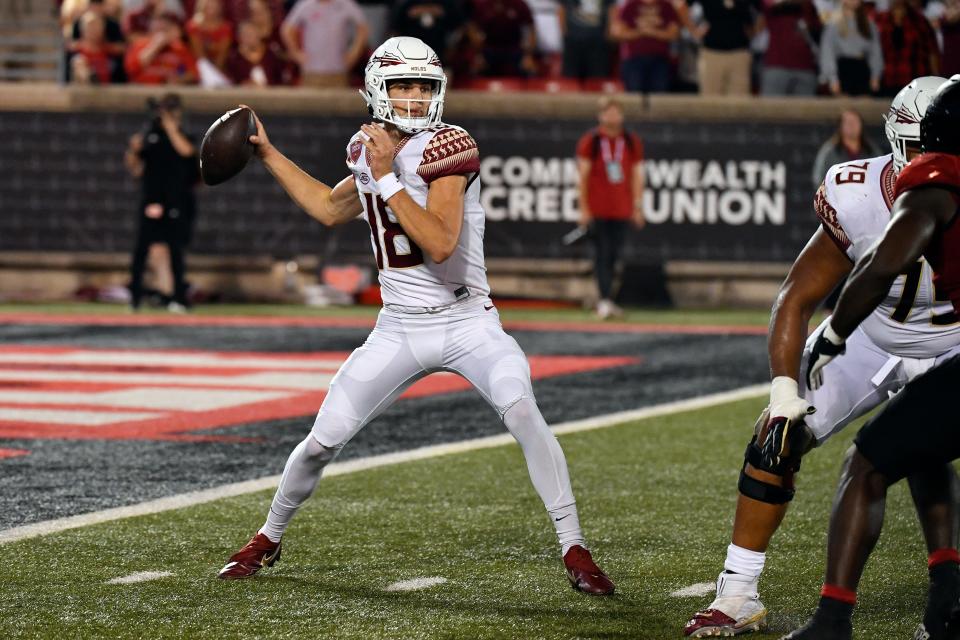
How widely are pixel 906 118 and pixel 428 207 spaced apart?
1474 mm

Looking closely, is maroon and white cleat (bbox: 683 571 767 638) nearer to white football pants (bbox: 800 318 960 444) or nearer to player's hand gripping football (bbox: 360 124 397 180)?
white football pants (bbox: 800 318 960 444)

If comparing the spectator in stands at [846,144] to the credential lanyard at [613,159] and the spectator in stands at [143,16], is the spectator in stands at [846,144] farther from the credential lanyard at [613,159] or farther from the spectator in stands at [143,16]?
the spectator in stands at [143,16]

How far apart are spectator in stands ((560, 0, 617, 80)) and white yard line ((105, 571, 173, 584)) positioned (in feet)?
37.8

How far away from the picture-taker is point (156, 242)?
1505 cm

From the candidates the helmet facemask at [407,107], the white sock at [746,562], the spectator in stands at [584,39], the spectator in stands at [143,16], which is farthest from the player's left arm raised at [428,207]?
the spectator in stands at [143,16]

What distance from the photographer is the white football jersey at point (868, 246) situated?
4707 millimetres

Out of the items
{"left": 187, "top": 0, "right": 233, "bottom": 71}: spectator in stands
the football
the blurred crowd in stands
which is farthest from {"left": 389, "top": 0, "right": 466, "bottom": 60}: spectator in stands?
the football

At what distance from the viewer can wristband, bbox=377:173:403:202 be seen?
521cm

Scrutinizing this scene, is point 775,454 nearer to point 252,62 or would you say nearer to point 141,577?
point 141,577

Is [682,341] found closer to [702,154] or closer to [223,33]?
[702,154]

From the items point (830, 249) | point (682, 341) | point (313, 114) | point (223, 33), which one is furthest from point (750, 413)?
point (223, 33)

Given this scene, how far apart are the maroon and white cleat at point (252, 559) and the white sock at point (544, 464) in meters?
0.89

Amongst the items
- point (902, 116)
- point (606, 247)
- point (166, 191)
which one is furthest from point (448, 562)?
point (166, 191)

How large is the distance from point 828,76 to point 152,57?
21.1ft
